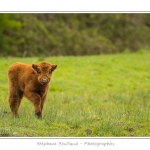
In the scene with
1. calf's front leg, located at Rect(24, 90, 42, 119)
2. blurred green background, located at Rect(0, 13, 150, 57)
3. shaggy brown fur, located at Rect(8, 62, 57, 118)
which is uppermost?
blurred green background, located at Rect(0, 13, 150, 57)

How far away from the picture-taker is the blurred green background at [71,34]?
24984mm

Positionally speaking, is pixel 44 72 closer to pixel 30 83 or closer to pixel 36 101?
pixel 30 83

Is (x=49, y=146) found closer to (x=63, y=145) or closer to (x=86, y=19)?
(x=63, y=145)

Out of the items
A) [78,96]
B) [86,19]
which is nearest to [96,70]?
[78,96]

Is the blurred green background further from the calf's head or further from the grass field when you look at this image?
the calf's head

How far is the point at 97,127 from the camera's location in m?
9.16

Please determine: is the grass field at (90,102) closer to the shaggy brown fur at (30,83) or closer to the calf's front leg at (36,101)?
the calf's front leg at (36,101)

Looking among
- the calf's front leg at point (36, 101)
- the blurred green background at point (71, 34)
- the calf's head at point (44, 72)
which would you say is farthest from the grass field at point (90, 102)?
the blurred green background at point (71, 34)

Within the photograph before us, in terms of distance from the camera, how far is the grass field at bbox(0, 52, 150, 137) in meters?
9.04

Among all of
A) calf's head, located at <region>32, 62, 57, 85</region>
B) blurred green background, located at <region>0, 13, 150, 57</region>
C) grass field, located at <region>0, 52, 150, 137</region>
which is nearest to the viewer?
grass field, located at <region>0, 52, 150, 137</region>

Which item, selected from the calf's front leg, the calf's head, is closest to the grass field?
the calf's front leg

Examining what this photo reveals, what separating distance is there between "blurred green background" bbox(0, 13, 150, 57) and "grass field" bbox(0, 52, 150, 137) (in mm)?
4069

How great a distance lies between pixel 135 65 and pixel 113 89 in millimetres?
4619

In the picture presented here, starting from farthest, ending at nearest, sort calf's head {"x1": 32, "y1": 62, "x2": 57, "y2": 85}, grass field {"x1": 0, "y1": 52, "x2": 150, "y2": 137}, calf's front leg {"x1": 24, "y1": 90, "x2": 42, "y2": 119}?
calf's front leg {"x1": 24, "y1": 90, "x2": 42, "y2": 119}
calf's head {"x1": 32, "y1": 62, "x2": 57, "y2": 85}
grass field {"x1": 0, "y1": 52, "x2": 150, "y2": 137}
